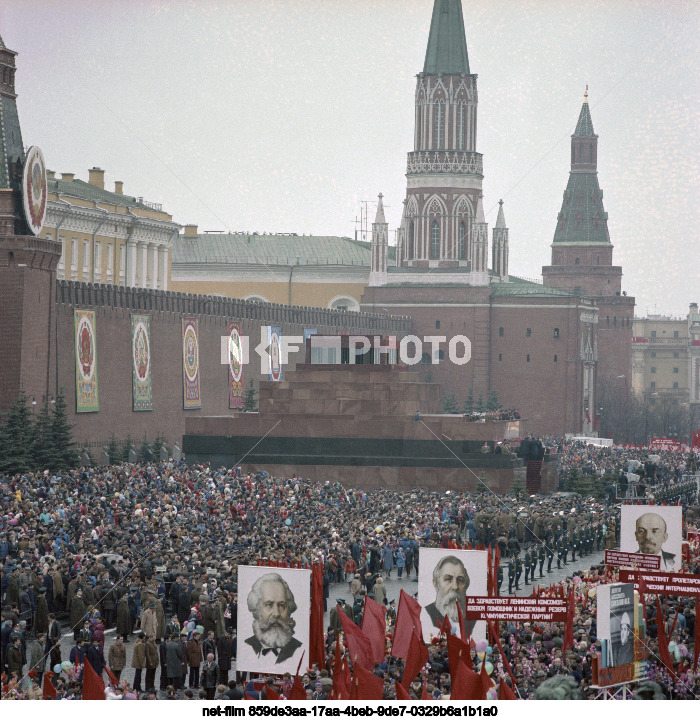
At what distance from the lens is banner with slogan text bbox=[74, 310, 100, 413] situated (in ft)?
139

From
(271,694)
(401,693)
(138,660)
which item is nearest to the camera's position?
(401,693)

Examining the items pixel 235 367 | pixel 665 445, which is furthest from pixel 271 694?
pixel 665 445

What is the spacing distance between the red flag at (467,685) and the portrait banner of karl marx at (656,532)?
9155 mm

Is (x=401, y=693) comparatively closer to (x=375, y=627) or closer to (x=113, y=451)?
(x=375, y=627)

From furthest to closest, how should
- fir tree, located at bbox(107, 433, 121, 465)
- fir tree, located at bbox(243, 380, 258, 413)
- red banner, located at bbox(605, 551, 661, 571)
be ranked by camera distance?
fir tree, located at bbox(243, 380, 258, 413) < fir tree, located at bbox(107, 433, 121, 465) < red banner, located at bbox(605, 551, 661, 571)

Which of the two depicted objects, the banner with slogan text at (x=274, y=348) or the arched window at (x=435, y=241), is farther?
the arched window at (x=435, y=241)

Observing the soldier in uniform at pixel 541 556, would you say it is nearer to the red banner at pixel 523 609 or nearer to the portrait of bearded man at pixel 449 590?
the portrait of bearded man at pixel 449 590

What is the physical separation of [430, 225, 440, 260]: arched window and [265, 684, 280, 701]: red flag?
6560cm

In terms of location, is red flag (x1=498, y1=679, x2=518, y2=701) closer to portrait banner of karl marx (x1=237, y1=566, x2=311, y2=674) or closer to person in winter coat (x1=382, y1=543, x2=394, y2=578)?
portrait banner of karl marx (x1=237, y1=566, x2=311, y2=674)

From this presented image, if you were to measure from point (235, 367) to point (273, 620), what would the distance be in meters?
37.7

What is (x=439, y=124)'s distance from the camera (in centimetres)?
7862

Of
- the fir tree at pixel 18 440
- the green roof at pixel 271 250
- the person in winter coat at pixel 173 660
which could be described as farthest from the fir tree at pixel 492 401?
the person in winter coat at pixel 173 660

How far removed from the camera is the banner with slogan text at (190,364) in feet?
164

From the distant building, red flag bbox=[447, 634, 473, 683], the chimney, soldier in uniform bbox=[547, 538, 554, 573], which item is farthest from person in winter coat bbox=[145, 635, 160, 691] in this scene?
the chimney
